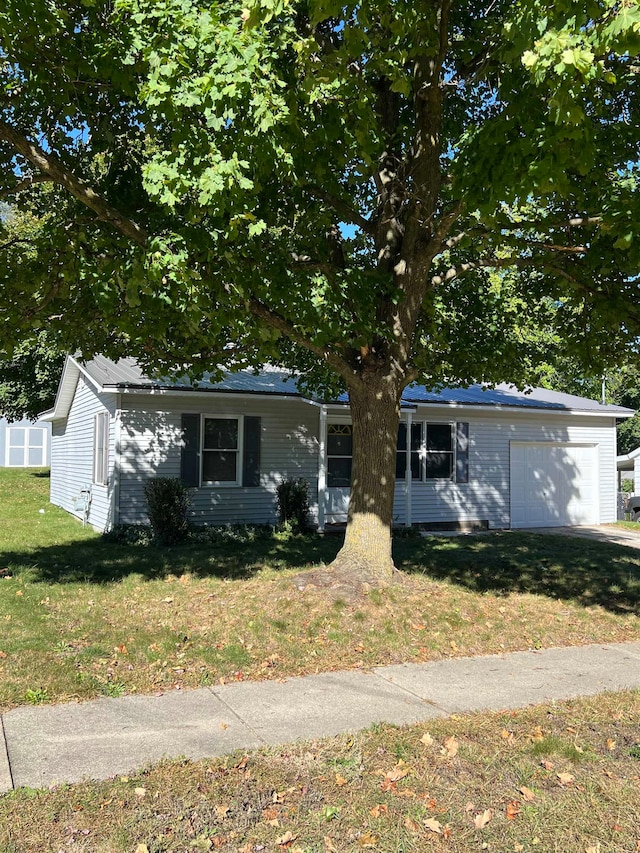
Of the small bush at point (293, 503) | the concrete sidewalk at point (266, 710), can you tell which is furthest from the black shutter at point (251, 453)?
the concrete sidewalk at point (266, 710)

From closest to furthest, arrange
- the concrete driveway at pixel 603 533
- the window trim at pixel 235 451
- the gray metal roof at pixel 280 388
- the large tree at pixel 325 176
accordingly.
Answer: the large tree at pixel 325 176
the gray metal roof at pixel 280 388
the window trim at pixel 235 451
the concrete driveway at pixel 603 533

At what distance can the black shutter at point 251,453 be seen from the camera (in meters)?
15.4

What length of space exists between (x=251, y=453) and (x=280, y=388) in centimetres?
161

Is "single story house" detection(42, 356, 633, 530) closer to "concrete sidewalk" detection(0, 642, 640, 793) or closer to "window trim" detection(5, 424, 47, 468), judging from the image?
"concrete sidewalk" detection(0, 642, 640, 793)

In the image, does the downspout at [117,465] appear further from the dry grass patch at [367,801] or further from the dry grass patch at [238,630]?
the dry grass patch at [367,801]

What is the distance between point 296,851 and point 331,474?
13.1m

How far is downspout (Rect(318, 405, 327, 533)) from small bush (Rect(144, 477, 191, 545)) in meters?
3.00

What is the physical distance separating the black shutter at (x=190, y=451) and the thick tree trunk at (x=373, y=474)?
6.64 metres

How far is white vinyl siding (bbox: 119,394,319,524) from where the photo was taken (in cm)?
1434

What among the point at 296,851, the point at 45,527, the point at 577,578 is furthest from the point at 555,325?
the point at 45,527

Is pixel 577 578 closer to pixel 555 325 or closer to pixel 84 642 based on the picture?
pixel 555 325

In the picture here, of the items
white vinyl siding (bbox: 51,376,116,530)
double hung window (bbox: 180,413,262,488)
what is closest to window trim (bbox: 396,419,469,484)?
double hung window (bbox: 180,413,262,488)

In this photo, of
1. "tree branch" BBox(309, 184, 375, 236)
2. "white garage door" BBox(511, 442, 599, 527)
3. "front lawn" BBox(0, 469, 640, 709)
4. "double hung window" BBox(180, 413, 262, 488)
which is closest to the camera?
"front lawn" BBox(0, 469, 640, 709)

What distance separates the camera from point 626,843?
3.47m
